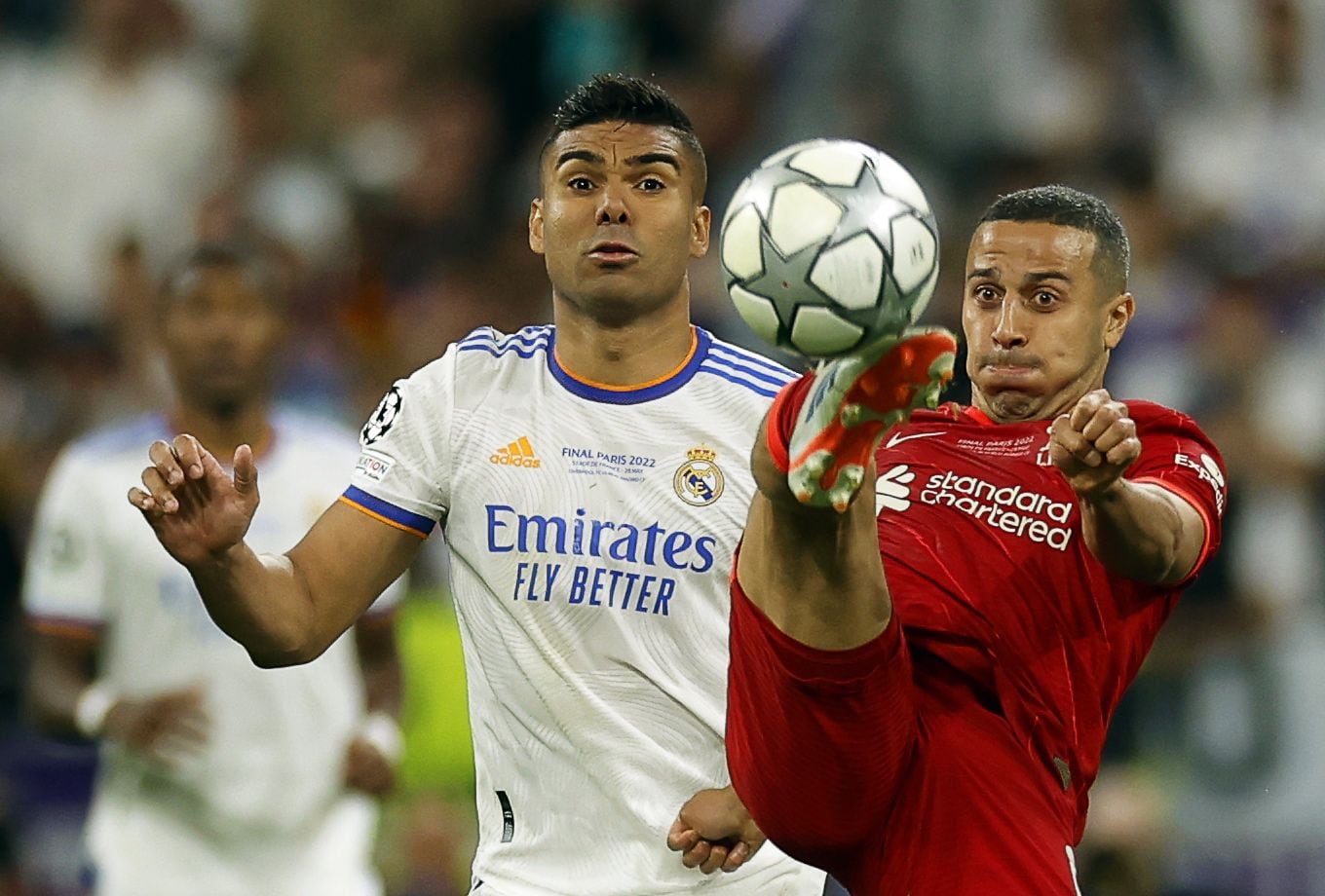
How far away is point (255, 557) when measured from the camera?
4359 millimetres

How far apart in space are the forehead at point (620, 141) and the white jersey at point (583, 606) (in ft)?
1.86

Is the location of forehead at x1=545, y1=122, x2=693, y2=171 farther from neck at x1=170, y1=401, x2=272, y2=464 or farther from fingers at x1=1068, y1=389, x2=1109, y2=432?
neck at x1=170, y1=401, x2=272, y2=464

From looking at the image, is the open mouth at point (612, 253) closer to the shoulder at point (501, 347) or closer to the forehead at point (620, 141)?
the forehead at point (620, 141)

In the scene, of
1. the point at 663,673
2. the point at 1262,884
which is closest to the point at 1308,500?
the point at 1262,884

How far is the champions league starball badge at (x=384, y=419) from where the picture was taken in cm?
486

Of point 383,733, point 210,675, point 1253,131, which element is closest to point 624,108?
point 383,733

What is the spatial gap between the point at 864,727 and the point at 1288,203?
703 centimetres

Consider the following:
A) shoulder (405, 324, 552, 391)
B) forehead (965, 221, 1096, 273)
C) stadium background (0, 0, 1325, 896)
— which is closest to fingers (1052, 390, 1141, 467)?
forehead (965, 221, 1096, 273)

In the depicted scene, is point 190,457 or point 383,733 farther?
point 383,733

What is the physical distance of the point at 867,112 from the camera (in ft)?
36.2

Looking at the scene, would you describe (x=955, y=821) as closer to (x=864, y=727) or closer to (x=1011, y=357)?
(x=864, y=727)

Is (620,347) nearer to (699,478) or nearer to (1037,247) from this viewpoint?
(699,478)

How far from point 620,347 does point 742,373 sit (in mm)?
305

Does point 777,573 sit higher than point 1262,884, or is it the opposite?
point 777,573
